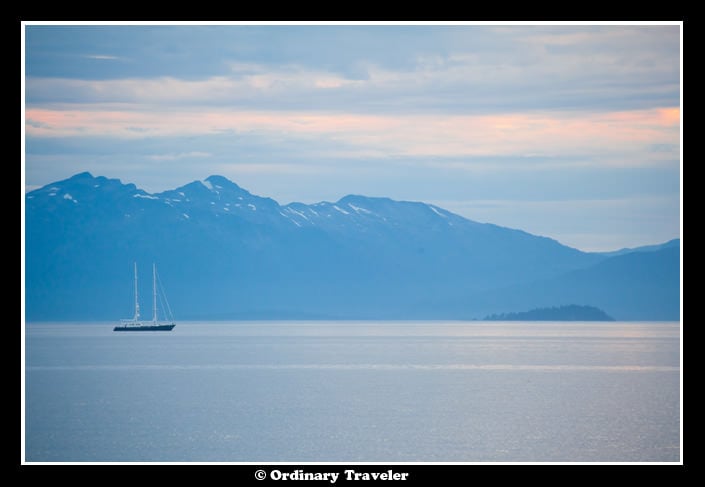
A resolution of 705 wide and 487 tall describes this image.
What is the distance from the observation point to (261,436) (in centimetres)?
2983

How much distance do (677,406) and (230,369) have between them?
96.8 ft

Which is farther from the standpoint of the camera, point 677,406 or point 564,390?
point 564,390

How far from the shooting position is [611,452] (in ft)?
89.4

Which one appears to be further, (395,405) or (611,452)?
(395,405)
